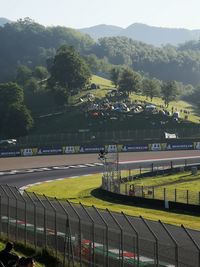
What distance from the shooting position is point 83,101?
147125 mm

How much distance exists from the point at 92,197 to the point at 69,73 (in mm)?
103704

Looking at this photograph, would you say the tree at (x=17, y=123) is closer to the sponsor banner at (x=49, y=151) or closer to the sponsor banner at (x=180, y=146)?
the sponsor banner at (x=49, y=151)

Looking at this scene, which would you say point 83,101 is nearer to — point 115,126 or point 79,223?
point 115,126

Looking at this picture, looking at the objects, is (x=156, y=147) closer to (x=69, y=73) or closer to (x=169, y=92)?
(x=69, y=73)

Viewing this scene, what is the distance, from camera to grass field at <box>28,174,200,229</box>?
36.3 m

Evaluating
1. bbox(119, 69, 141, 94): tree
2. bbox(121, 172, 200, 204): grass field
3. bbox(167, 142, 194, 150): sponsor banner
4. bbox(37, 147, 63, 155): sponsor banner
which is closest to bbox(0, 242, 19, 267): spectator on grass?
bbox(121, 172, 200, 204): grass field

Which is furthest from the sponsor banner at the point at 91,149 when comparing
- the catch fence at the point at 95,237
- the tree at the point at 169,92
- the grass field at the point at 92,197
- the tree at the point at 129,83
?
the tree at the point at 169,92

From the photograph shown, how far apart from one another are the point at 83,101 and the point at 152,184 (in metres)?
91.1

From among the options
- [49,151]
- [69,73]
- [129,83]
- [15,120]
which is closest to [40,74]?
[69,73]

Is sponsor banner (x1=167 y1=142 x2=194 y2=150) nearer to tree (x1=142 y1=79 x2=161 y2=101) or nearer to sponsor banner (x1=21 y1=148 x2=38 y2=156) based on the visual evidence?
sponsor banner (x1=21 y1=148 x2=38 y2=156)

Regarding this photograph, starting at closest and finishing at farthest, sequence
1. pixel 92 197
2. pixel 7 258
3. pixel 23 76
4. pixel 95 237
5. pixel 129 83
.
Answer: pixel 7 258, pixel 95 237, pixel 92 197, pixel 129 83, pixel 23 76

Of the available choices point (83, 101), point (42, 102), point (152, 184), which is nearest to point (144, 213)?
point (152, 184)

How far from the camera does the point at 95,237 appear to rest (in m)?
22.3

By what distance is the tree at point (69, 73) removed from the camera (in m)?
152
